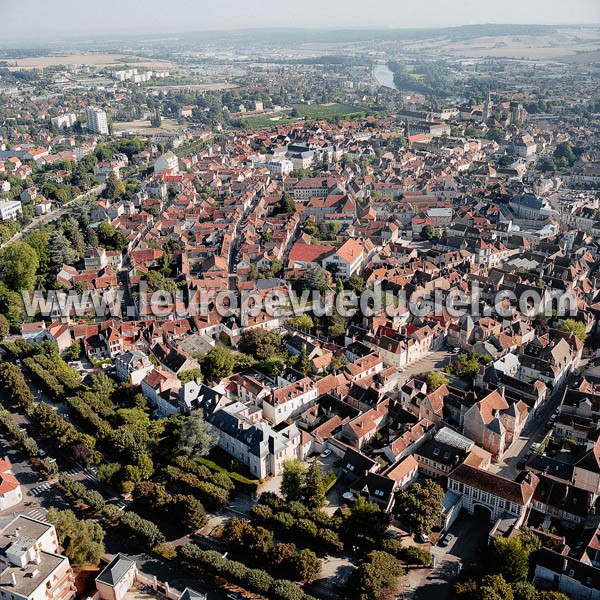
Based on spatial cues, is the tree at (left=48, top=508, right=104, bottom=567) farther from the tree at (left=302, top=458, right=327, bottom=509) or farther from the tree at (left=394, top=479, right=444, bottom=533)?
the tree at (left=394, top=479, right=444, bottom=533)

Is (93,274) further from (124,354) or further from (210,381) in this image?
(210,381)

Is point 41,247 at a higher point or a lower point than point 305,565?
higher

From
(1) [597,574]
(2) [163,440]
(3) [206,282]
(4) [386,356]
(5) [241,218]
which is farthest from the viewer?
(5) [241,218]

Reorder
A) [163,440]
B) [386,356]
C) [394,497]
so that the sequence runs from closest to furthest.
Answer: [394,497]
[163,440]
[386,356]

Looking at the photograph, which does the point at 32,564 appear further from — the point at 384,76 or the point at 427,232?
the point at 384,76

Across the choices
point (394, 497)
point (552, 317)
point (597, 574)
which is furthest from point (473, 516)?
point (552, 317)

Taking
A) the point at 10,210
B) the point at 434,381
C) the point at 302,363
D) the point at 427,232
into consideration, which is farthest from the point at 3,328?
the point at 427,232
